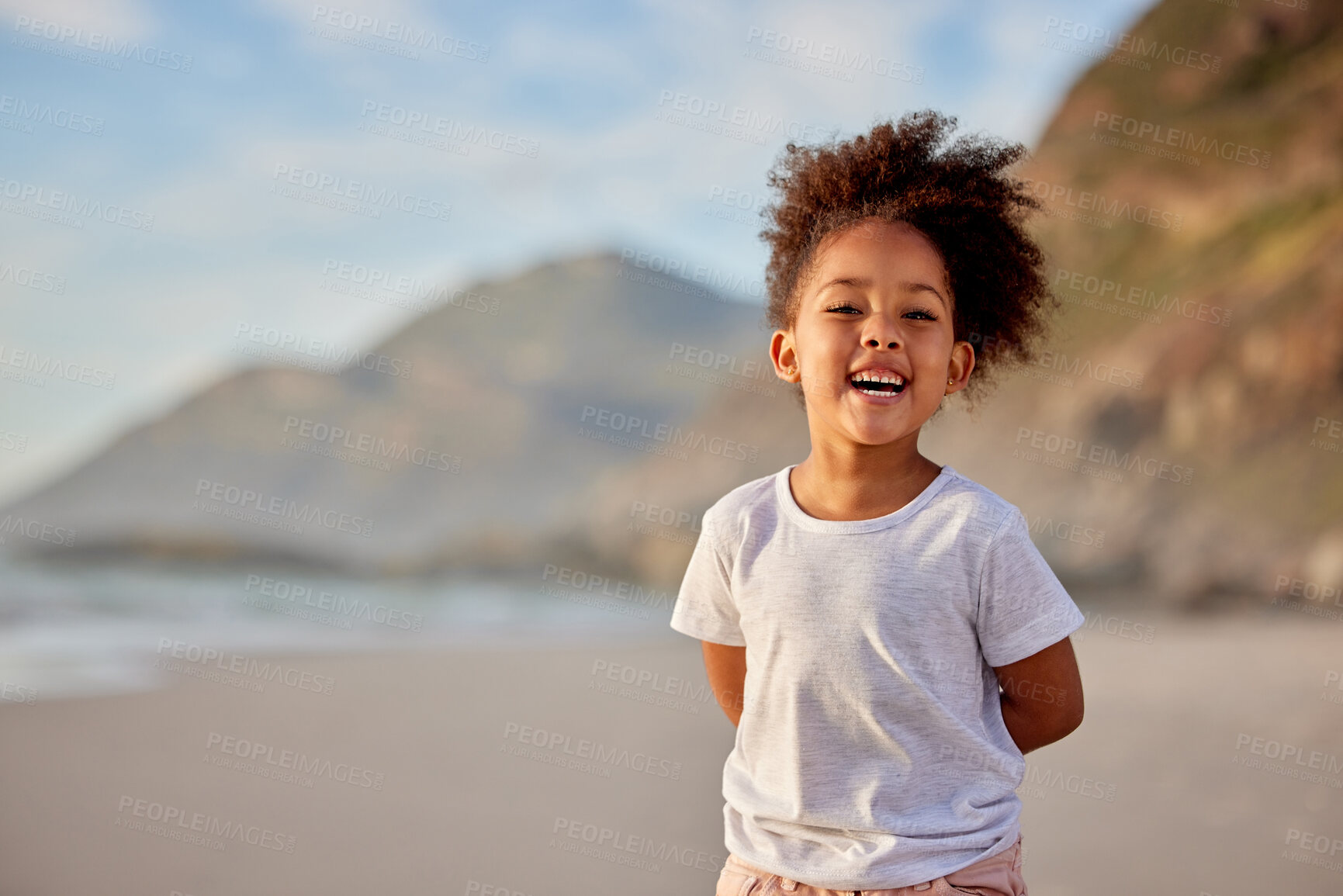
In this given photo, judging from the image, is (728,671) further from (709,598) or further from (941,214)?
(941,214)

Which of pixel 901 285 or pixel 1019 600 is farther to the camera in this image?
pixel 901 285

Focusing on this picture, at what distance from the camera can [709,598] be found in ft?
5.60

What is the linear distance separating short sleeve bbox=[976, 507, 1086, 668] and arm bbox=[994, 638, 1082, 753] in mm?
39

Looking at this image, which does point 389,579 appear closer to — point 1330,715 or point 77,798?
point 77,798

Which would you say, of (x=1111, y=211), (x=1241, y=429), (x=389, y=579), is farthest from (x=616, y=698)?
(x=1111, y=211)

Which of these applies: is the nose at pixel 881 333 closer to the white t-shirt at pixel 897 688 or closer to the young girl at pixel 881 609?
the young girl at pixel 881 609

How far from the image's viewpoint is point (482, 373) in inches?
910

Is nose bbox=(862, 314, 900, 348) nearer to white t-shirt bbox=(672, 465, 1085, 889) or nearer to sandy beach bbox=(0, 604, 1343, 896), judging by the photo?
white t-shirt bbox=(672, 465, 1085, 889)

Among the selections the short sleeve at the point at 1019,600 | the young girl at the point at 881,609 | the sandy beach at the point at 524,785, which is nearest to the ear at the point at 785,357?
the young girl at the point at 881,609

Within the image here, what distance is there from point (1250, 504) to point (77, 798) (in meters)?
11.5

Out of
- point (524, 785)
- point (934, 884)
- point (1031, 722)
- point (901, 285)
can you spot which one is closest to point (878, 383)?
point (901, 285)

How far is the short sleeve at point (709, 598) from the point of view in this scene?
168cm

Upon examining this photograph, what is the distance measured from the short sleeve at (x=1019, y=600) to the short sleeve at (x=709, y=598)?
0.38 m

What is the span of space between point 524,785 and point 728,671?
263 centimetres
